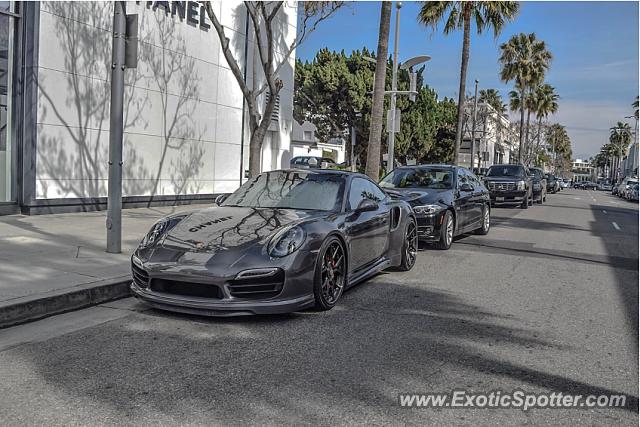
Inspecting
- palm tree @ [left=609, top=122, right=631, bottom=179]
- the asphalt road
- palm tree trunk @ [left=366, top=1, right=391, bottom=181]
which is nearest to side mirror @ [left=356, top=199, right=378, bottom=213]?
the asphalt road

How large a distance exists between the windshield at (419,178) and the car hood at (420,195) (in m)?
0.34

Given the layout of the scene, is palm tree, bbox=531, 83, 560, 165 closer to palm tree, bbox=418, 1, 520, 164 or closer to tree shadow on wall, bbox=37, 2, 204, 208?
palm tree, bbox=418, 1, 520, 164

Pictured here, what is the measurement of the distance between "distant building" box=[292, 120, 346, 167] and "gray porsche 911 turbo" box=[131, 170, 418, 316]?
42.0 m

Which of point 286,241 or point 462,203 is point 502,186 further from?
point 286,241

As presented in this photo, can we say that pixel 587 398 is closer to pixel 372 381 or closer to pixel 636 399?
pixel 636 399

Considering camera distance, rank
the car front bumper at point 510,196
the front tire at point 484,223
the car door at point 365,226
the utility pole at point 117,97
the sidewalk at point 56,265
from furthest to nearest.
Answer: the car front bumper at point 510,196, the front tire at point 484,223, the utility pole at point 117,97, the car door at point 365,226, the sidewalk at point 56,265

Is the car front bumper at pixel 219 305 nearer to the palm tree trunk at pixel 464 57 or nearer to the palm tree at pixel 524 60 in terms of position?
the palm tree trunk at pixel 464 57

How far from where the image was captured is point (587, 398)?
3.79 metres

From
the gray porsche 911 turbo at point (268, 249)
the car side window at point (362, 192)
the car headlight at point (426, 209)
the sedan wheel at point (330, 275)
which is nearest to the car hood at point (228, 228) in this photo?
the gray porsche 911 turbo at point (268, 249)

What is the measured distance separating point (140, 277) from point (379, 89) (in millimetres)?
10720

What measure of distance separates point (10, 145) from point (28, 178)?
705 mm

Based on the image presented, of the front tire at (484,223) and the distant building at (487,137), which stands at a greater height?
the distant building at (487,137)

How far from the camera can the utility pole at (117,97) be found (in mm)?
7656

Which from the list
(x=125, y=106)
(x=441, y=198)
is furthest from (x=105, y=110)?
(x=441, y=198)
